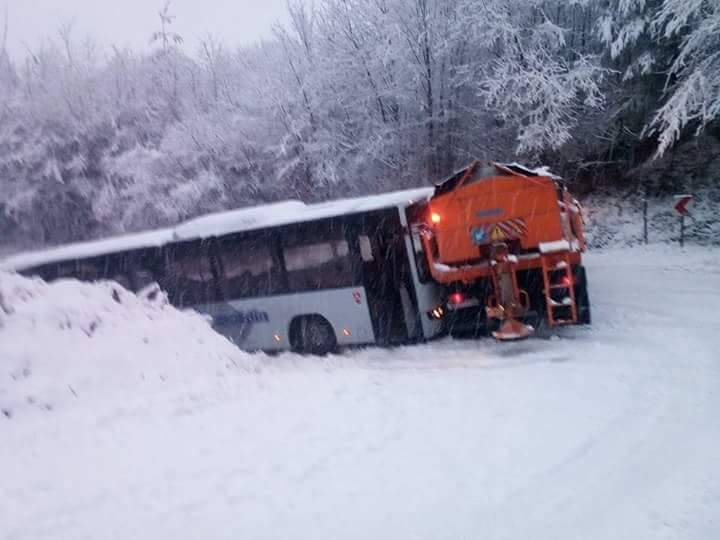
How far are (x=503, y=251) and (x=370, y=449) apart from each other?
5.84 metres

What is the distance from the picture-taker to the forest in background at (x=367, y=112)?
18.8 metres

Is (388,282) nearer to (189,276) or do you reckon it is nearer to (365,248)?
(365,248)

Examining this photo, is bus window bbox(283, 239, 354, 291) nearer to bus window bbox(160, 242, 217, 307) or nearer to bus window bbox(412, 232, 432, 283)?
bus window bbox(412, 232, 432, 283)

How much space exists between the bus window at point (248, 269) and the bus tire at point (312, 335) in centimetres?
85

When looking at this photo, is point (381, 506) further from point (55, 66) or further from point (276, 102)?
point (55, 66)

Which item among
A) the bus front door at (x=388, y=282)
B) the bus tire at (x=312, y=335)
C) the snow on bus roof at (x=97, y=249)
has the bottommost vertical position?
the bus tire at (x=312, y=335)

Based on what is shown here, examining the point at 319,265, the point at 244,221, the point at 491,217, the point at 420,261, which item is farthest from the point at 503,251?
the point at 244,221

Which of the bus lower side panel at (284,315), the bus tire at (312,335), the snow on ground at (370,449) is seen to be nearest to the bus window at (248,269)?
the bus lower side panel at (284,315)

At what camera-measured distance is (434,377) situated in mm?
8172

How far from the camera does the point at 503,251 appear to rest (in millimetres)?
10586

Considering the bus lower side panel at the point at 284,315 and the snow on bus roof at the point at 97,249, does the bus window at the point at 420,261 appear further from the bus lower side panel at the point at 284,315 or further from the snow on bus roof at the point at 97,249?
the snow on bus roof at the point at 97,249

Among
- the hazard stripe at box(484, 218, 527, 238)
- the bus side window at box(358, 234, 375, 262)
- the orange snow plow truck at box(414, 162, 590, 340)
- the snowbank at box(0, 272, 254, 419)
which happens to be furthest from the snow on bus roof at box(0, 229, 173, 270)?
the hazard stripe at box(484, 218, 527, 238)

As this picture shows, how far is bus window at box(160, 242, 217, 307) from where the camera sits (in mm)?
13039

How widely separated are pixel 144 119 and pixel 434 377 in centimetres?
2544
